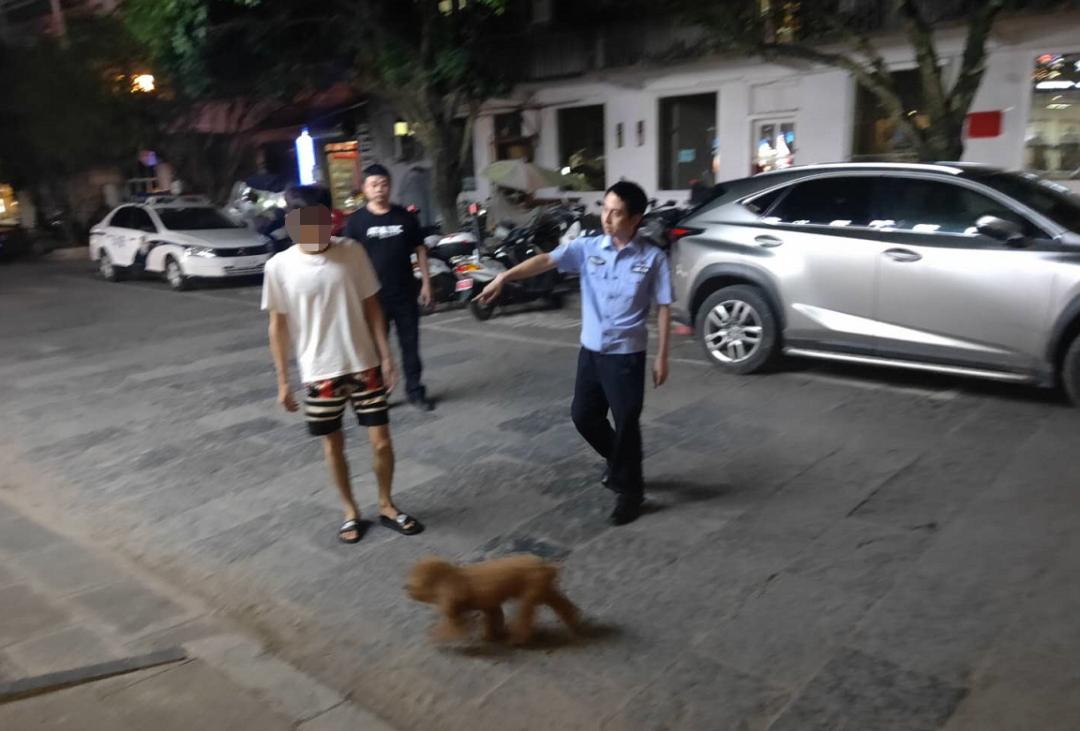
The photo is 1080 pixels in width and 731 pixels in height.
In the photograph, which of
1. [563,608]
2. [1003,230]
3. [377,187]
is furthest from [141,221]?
[563,608]

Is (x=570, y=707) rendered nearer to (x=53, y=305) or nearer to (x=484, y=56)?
(x=53, y=305)

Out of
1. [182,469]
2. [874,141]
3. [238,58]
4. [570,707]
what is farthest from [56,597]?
[238,58]

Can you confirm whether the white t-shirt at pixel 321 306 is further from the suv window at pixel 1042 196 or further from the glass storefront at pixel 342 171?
the glass storefront at pixel 342 171

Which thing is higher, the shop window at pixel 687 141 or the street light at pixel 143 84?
the street light at pixel 143 84

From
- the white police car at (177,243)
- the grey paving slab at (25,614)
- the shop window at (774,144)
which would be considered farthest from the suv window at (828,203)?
the white police car at (177,243)

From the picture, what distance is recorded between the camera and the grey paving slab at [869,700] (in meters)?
2.95

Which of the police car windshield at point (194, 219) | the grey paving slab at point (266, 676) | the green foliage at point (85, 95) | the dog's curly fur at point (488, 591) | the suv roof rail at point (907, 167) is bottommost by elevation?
the grey paving slab at point (266, 676)

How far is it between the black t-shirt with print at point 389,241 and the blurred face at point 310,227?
87.7 inches

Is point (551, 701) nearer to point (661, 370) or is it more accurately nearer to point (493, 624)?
point (493, 624)

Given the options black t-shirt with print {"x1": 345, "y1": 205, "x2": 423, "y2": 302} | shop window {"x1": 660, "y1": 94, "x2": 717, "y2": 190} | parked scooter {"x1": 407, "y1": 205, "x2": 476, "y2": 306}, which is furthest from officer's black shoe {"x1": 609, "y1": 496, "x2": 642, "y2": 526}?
shop window {"x1": 660, "y1": 94, "x2": 717, "y2": 190}

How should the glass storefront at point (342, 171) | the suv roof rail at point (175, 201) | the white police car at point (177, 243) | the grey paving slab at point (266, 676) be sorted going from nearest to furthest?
the grey paving slab at point (266, 676) < the white police car at point (177, 243) < the suv roof rail at point (175, 201) < the glass storefront at point (342, 171)

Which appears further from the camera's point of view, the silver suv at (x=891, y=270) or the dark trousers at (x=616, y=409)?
the silver suv at (x=891, y=270)

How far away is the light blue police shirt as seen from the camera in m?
4.29

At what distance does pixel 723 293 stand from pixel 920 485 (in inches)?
→ 119
